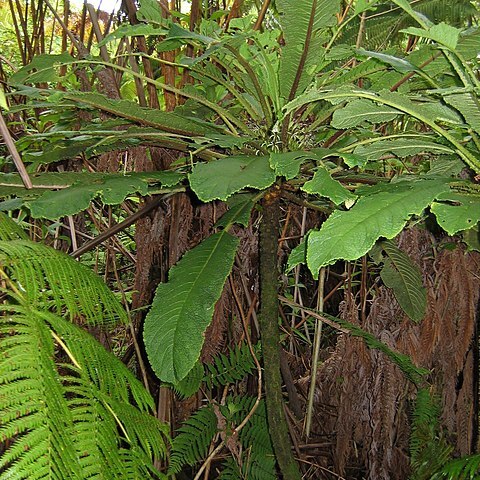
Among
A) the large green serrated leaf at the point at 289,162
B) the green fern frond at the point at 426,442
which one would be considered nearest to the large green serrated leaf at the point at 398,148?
the large green serrated leaf at the point at 289,162

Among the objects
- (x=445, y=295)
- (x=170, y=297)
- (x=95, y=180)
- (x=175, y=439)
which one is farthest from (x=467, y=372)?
(x=95, y=180)

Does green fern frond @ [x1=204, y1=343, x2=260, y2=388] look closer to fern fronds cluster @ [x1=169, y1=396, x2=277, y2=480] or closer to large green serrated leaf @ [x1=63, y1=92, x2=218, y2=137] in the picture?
fern fronds cluster @ [x1=169, y1=396, x2=277, y2=480]

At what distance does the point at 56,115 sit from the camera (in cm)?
137

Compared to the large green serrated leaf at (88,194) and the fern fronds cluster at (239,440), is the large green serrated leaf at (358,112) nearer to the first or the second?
the large green serrated leaf at (88,194)

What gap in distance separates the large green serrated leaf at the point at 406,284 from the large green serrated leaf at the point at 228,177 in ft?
1.82

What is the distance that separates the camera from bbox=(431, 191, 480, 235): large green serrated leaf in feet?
1.91

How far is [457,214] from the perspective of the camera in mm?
604

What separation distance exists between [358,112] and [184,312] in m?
0.41

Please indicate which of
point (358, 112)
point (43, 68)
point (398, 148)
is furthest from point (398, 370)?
point (43, 68)

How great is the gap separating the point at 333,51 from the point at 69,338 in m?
0.62

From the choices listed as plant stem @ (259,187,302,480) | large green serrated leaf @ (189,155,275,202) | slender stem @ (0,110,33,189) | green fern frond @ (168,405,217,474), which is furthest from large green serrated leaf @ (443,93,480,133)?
green fern frond @ (168,405,217,474)

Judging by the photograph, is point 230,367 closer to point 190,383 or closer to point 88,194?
point 190,383

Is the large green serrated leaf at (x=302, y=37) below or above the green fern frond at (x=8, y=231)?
above

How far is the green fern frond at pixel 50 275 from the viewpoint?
56cm
